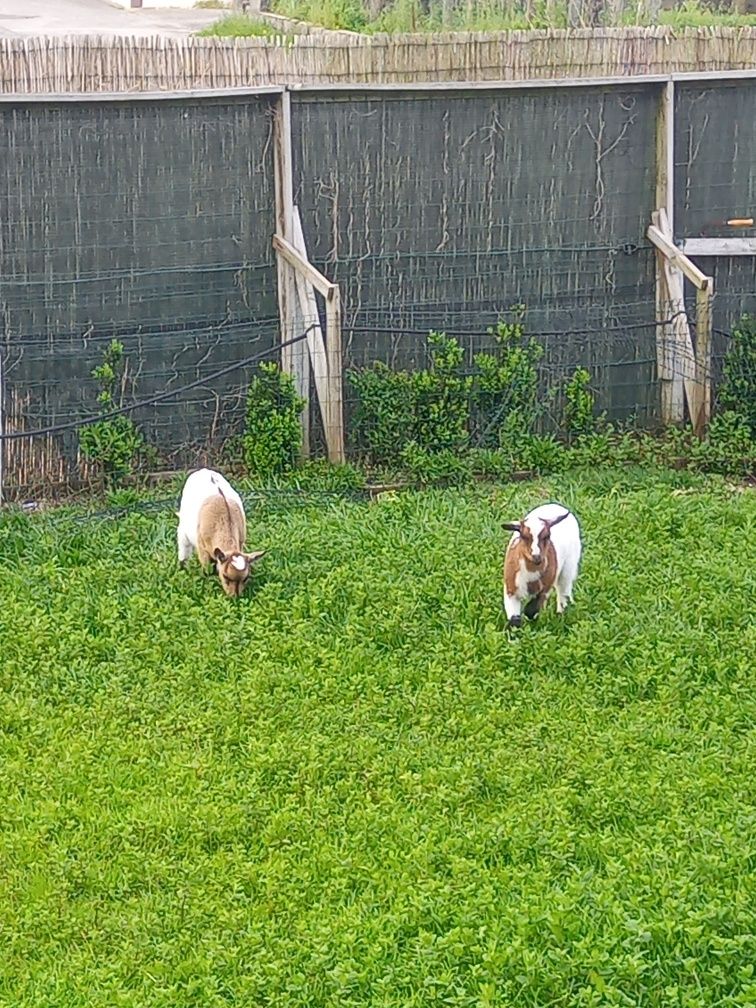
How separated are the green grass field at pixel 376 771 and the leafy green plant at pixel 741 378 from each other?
205cm

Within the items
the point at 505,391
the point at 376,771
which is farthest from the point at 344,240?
the point at 376,771

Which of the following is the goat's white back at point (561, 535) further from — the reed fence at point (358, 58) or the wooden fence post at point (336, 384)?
the reed fence at point (358, 58)

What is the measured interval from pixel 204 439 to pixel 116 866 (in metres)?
5.40

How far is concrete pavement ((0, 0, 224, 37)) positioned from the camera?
19422 mm

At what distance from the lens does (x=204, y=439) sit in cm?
1052

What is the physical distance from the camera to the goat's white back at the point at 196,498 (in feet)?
27.3

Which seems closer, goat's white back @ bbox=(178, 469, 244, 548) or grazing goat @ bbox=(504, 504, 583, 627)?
grazing goat @ bbox=(504, 504, 583, 627)

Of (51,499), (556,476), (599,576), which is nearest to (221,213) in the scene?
(51,499)

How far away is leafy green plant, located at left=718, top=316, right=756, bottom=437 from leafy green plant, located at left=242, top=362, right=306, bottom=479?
318 cm

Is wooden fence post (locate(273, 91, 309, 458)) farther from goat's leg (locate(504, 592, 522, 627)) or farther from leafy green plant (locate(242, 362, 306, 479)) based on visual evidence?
goat's leg (locate(504, 592, 522, 627))

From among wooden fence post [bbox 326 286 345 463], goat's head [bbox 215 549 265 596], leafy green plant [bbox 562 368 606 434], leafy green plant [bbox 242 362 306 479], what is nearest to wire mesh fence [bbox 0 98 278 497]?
leafy green plant [bbox 242 362 306 479]

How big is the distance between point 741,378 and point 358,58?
11.8ft

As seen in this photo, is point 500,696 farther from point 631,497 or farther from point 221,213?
point 221,213

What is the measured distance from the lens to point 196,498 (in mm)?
8430
